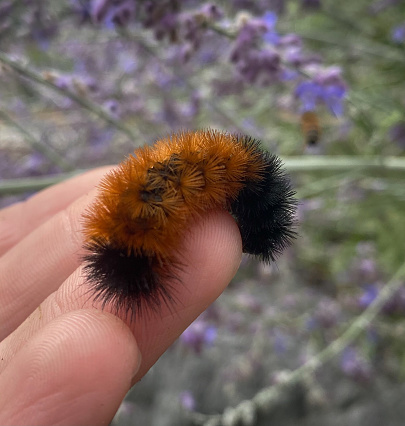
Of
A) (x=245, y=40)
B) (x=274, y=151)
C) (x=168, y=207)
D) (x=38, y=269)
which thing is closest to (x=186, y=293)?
(x=168, y=207)

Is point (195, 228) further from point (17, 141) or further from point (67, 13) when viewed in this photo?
point (17, 141)

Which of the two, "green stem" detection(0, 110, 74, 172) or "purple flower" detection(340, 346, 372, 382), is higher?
"green stem" detection(0, 110, 74, 172)

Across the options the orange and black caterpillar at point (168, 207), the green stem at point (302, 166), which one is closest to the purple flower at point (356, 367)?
the green stem at point (302, 166)

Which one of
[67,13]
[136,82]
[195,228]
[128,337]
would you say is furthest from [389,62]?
[128,337]

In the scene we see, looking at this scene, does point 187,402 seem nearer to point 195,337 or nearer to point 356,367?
point 195,337

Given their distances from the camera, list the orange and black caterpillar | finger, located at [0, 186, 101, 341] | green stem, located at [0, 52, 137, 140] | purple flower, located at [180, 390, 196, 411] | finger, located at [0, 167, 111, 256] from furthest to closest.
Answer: purple flower, located at [180, 390, 196, 411] → finger, located at [0, 167, 111, 256] → green stem, located at [0, 52, 137, 140] → finger, located at [0, 186, 101, 341] → the orange and black caterpillar

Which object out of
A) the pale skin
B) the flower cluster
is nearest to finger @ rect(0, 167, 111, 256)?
the pale skin

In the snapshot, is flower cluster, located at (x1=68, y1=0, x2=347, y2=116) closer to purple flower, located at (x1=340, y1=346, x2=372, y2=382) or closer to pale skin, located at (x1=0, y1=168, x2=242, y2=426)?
pale skin, located at (x1=0, y1=168, x2=242, y2=426)
